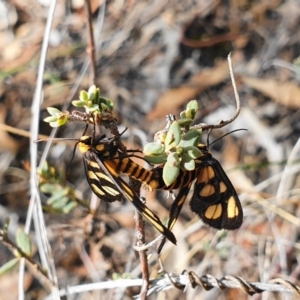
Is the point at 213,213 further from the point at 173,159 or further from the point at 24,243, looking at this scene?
the point at 24,243

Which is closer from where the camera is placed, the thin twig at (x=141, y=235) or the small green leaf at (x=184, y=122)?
the small green leaf at (x=184, y=122)

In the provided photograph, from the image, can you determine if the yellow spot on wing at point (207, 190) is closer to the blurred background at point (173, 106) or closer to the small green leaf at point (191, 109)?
the small green leaf at point (191, 109)

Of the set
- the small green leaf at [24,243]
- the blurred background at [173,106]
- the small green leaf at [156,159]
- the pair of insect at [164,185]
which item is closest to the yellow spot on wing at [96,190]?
the pair of insect at [164,185]

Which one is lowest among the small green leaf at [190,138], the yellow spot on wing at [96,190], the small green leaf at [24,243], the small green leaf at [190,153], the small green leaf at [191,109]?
the small green leaf at [24,243]

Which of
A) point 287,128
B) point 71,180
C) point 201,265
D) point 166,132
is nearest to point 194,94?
point 287,128

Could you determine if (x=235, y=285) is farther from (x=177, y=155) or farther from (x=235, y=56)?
(x=235, y=56)
